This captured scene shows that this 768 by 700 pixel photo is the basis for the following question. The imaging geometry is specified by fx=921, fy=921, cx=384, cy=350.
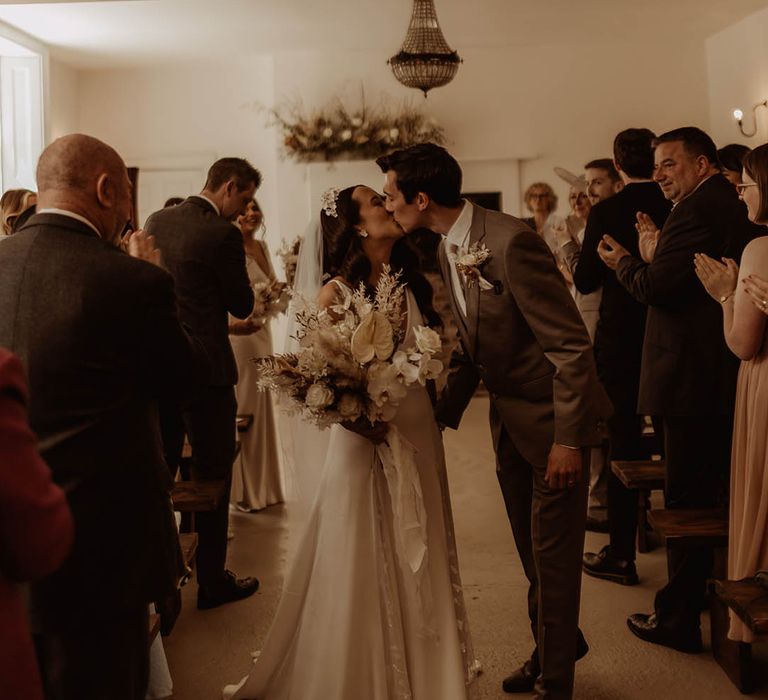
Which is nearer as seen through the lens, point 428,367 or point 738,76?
point 428,367

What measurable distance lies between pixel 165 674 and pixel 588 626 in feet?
5.92

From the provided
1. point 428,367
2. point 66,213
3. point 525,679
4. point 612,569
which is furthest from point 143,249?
point 612,569

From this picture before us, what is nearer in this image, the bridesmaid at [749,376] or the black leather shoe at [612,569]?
the bridesmaid at [749,376]

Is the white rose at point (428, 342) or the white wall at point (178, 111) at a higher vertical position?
the white wall at point (178, 111)

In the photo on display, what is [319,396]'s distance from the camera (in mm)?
2758

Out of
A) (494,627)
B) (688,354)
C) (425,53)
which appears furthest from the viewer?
(425,53)

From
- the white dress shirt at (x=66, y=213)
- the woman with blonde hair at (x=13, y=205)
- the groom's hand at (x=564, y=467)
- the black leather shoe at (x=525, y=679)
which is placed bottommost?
the black leather shoe at (x=525, y=679)

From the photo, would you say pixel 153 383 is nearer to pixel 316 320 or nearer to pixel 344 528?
pixel 316 320

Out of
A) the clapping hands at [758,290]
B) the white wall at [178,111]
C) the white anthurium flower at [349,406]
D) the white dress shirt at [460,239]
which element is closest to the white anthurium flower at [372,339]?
the white anthurium flower at [349,406]

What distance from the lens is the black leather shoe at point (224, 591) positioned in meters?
4.36

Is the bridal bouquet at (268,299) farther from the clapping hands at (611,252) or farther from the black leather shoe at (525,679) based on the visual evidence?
the black leather shoe at (525,679)

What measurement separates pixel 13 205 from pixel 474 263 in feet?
8.60

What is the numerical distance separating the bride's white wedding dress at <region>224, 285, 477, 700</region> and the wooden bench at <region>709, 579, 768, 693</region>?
2.93 feet

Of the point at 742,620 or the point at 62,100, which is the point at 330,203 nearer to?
the point at 742,620
